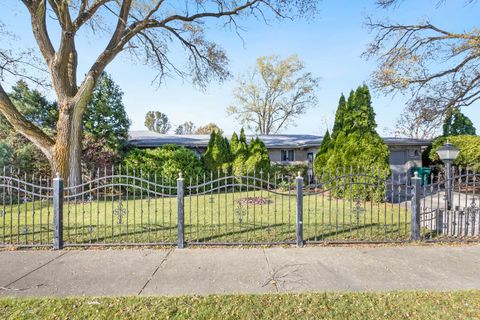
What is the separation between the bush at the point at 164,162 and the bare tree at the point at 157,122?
47413mm

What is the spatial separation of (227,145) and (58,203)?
10961 millimetres

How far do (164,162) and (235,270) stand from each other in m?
9.60

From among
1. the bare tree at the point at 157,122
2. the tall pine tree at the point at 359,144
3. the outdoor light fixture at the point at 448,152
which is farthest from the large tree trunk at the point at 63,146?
the bare tree at the point at 157,122

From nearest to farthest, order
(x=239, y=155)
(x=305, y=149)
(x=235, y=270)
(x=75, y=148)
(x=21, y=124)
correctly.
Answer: (x=235, y=270) → (x=21, y=124) → (x=75, y=148) → (x=239, y=155) → (x=305, y=149)

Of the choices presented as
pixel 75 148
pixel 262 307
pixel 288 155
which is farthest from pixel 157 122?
pixel 262 307

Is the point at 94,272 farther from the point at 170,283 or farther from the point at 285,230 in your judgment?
the point at 285,230

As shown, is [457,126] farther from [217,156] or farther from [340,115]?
[217,156]

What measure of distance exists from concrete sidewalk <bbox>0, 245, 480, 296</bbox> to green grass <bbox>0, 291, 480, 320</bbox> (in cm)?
20

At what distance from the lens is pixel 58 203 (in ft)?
16.9

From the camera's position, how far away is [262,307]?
3.13 meters

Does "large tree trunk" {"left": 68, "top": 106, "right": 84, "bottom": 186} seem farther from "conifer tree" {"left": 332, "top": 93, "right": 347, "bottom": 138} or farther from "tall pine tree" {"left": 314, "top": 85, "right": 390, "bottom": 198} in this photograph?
"conifer tree" {"left": 332, "top": 93, "right": 347, "bottom": 138}

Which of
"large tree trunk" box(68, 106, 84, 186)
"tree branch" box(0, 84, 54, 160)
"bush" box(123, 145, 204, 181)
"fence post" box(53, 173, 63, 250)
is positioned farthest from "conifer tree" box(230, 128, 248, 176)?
"fence post" box(53, 173, 63, 250)

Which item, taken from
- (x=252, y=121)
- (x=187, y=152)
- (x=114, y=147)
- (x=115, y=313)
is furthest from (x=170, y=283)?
(x=252, y=121)

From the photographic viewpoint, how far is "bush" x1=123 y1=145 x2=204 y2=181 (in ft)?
41.8
